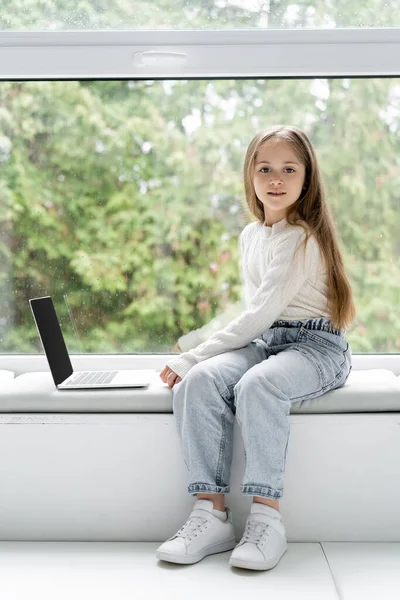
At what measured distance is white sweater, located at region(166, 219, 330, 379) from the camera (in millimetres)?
1708

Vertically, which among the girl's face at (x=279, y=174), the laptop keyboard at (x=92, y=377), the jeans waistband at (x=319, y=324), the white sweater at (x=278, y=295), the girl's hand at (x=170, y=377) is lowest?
the girl's hand at (x=170, y=377)

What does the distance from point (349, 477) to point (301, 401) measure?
189 mm

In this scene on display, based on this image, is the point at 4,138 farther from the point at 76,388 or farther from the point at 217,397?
the point at 217,397

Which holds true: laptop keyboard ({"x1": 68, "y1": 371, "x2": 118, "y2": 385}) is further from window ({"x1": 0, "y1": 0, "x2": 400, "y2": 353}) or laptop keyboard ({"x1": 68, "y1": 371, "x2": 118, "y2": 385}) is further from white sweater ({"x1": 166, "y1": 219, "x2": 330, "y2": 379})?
window ({"x1": 0, "y1": 0, "x2": 400, "y2": 353})

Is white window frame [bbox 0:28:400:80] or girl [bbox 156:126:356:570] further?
white window frame [bbox 0:28:400:80]

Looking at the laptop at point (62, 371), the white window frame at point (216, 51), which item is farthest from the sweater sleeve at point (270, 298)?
the white window frame at point (216, 51)

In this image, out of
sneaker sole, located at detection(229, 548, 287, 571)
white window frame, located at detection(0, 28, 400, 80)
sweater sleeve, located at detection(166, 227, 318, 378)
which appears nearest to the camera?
sneaker sole, located at detection(229, 548, 287, 571)

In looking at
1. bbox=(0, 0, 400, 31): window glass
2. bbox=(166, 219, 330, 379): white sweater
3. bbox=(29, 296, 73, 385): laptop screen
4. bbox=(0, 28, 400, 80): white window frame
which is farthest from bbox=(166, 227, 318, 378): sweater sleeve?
bbox=(0, 0, 400, 31): window glass

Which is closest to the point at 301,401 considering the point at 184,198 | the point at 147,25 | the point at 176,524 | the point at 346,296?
the point at 346,296

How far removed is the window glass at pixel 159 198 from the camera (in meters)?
2.09

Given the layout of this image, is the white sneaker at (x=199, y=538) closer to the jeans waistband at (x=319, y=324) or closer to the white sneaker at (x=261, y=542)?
the white sneaker at (x=261, y=542)

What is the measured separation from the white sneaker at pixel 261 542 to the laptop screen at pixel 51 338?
21.8 inches

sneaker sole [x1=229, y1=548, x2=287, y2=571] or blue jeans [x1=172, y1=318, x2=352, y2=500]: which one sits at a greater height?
blue jeans [x1=172, y1=318, x2=352, y2=500]

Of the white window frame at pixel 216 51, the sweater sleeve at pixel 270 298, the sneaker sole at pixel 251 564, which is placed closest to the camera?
the sneaker sole at pixel 251 564
